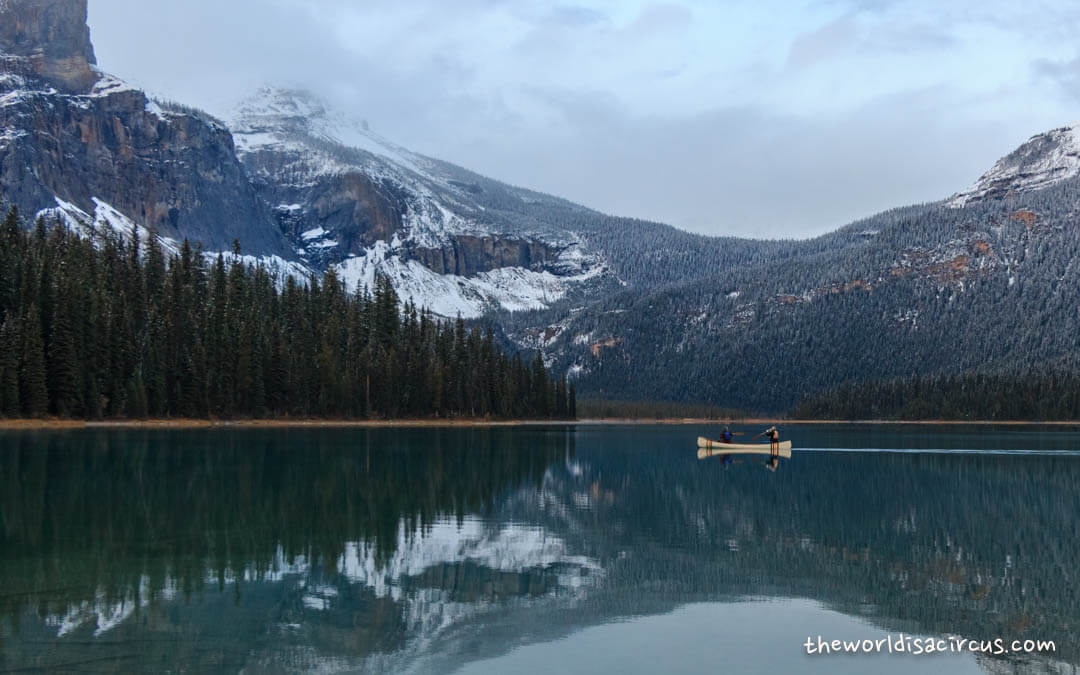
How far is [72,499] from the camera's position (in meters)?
35.4

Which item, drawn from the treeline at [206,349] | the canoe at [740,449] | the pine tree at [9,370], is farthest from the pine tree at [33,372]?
the canoe at [740,449]

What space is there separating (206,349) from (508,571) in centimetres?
9710

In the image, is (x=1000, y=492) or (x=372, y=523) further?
(x=1000, y=492)

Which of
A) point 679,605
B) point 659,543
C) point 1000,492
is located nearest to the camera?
point 679,605

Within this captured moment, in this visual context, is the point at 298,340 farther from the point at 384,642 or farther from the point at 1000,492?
the point at 384,642

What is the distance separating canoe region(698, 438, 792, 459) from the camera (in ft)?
260

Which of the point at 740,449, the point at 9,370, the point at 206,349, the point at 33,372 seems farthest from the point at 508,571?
the point at 206,349

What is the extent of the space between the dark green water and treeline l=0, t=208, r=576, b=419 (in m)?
49.9

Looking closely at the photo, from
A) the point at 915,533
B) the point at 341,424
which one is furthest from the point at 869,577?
the point at 341,424

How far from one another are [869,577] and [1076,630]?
239 inches

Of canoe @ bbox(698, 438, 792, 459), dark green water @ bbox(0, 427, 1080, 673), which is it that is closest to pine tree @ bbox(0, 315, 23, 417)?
dark green water @ bbox(0, 427, 1080, 673)

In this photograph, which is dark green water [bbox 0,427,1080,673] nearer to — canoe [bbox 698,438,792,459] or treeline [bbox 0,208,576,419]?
canoe [bbox 698,438,792,459]

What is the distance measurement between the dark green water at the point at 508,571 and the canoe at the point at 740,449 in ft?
93.1

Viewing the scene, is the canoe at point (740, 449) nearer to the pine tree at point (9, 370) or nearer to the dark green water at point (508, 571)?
the dark green water at point (508, 571)
